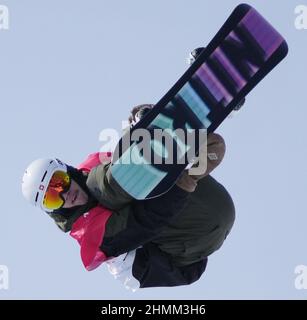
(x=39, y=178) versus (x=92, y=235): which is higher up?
(x=39, y=178)

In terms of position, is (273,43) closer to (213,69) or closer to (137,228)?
(213,69)

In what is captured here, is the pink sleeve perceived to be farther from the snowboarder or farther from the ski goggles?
the ski goggles

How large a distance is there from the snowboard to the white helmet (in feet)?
2.91

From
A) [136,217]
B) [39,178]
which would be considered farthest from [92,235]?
[39,178]

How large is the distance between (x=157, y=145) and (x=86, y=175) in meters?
0.84

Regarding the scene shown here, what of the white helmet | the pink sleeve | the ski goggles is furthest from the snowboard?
the white helmet

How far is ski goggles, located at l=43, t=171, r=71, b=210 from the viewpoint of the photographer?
9008 millimetres

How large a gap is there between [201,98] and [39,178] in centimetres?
174

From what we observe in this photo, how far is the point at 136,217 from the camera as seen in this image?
8.66 meters

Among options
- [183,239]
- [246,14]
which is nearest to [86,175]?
[183,239]

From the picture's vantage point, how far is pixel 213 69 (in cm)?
865

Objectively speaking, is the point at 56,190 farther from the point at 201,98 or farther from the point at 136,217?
the point at 201,98

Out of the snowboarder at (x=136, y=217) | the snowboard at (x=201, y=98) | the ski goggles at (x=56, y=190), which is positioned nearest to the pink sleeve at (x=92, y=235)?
the snowboarder at (x=136, y=217)

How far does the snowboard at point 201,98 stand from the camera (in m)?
8.58
